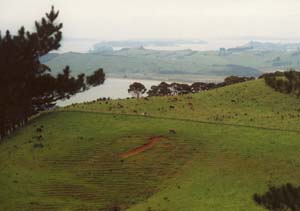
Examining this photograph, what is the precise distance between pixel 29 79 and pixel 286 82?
33209 millimetres

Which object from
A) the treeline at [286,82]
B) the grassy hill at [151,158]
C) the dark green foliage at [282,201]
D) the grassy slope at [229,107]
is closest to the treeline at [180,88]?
the treeline at [286,82]

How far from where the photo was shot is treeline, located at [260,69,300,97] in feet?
196

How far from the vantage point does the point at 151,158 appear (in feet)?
133

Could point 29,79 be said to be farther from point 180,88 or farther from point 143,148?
point 180,88

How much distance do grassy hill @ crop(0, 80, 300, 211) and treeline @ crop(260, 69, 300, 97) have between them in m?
3.94

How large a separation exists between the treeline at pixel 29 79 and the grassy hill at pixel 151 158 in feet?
9.06

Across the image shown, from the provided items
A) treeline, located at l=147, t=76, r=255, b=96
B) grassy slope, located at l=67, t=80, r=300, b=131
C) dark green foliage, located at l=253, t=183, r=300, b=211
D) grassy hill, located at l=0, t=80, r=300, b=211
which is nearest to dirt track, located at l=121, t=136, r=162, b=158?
grassy hill, located at l=0, t=80, r=300, b=211

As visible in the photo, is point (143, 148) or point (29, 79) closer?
point (143, 148)

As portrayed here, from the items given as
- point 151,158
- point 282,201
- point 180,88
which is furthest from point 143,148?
point 180,88

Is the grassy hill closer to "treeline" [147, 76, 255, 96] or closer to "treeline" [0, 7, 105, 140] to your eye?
"treeline" [0, 7, 105, 140]

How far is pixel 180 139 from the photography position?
43.6 meters

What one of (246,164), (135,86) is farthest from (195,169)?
(135,86)

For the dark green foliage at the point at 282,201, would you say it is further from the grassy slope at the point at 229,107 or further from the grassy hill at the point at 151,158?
the grassy slope at the point at 229,107

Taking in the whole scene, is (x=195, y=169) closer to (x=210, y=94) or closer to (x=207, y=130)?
(x=207, y=130)
